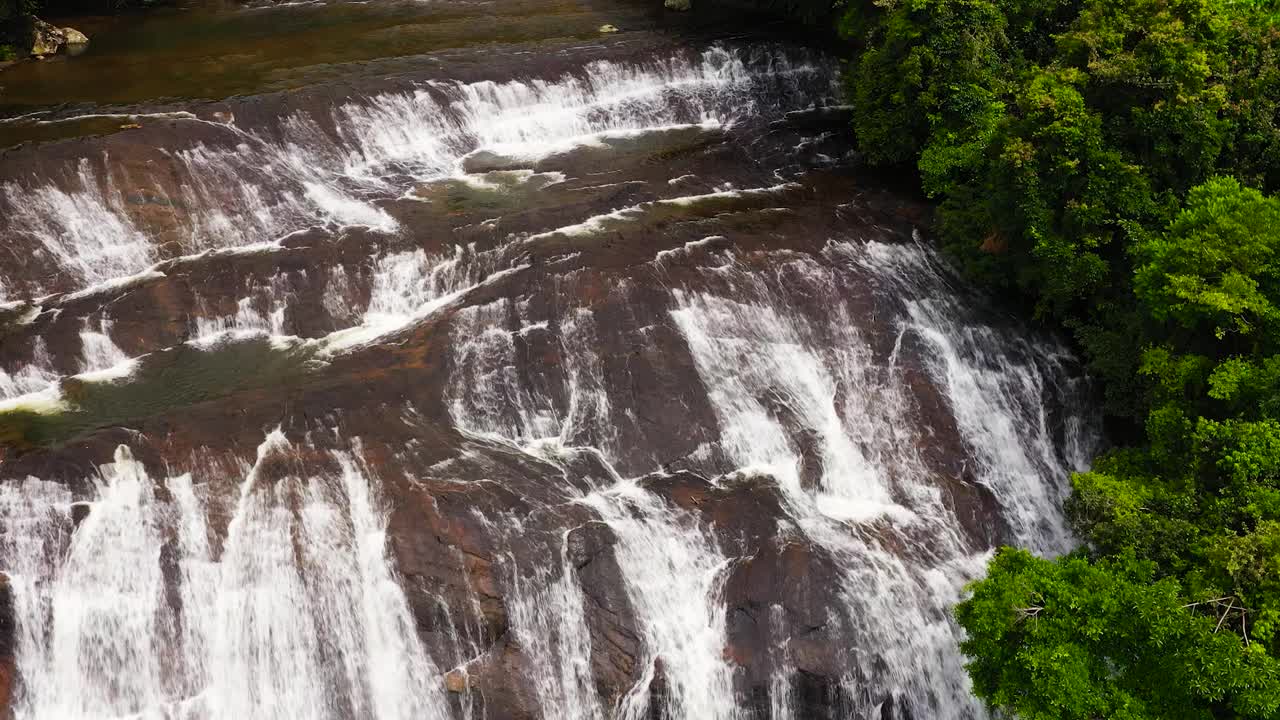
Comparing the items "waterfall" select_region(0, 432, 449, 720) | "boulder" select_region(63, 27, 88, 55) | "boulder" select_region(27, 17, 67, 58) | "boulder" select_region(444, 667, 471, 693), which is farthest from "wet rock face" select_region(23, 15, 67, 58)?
"boulder" select_region(444, 667, 471, 693)

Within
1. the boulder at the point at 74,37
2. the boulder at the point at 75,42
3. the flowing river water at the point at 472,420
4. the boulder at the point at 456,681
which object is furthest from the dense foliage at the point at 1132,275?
the boulder at the point at 74,37

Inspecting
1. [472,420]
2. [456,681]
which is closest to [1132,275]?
[472,420]

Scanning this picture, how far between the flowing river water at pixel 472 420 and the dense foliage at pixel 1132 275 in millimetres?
1730

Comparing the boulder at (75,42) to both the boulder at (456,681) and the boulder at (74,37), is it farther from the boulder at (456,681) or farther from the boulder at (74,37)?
the boulder at (456,681)

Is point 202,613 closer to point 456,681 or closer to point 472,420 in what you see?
point 456,681

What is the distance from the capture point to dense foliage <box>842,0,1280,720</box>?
12.2 meters

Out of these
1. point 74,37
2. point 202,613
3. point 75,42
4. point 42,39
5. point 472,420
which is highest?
point 74,37

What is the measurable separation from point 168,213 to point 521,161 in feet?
30.0

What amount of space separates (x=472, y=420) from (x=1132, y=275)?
42.7 ft

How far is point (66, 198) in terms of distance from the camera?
20625mm

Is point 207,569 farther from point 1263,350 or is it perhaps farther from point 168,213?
point 1263,350

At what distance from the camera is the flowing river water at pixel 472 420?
14305 mm

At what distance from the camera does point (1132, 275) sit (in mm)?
18797

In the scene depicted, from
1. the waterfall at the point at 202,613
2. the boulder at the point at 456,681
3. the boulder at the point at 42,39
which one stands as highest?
the boulder at the point at 42,39
